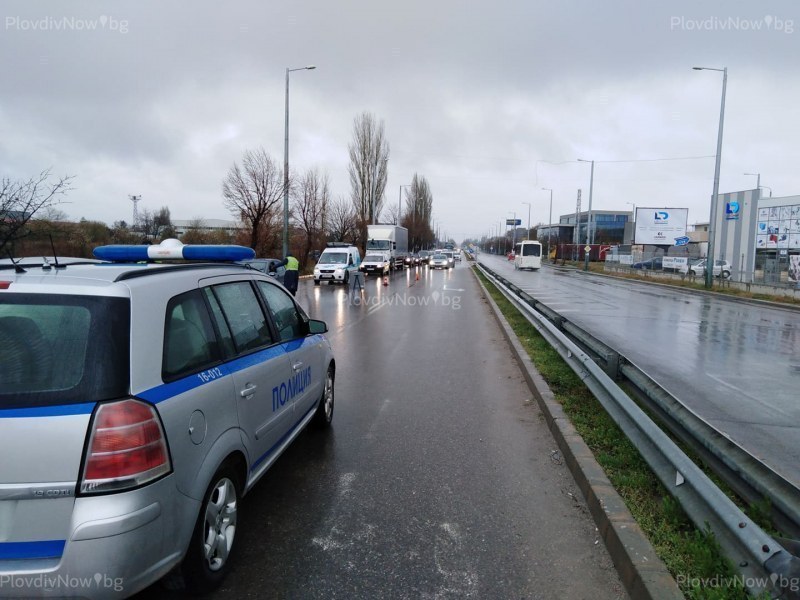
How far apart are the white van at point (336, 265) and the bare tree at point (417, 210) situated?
55599 millimetres

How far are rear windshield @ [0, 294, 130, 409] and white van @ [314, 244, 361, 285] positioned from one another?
23.0 metres

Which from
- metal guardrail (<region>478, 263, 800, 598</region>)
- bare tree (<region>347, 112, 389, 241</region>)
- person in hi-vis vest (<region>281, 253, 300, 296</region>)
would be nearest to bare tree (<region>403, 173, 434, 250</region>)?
bare tree (<region>347, 112, 389, 241</region>)

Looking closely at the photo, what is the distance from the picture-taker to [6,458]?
2.06 metres

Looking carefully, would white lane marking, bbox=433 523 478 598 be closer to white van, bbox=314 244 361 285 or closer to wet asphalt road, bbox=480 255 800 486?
wet asphalt road, bbox=480 255 800 486

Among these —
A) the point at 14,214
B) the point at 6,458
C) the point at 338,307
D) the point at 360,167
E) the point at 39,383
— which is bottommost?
the point at 338,307

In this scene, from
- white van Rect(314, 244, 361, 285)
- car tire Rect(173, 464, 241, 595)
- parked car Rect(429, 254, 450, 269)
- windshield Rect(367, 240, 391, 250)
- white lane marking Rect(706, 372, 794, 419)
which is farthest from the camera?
parked car Rect(429, 254, 450, 269)

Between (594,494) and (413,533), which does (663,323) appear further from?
(413,533)

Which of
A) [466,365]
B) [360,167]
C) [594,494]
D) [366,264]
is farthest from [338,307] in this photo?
[360,167]

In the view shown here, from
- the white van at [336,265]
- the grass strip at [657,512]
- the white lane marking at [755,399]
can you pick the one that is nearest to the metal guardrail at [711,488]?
the grass strip at [657,512]

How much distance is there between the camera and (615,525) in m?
3.25

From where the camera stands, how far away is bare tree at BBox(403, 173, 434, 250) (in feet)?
287

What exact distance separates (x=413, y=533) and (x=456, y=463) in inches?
48.9

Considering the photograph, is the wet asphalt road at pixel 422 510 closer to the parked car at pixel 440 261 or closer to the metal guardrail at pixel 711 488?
the metal guardrail at pixel 711 488

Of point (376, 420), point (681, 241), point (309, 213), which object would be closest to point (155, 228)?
point (309, 213)
